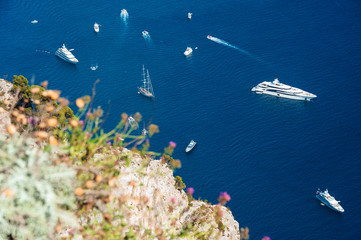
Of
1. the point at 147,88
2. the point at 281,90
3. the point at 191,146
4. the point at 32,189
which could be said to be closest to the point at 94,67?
the point at 147,88

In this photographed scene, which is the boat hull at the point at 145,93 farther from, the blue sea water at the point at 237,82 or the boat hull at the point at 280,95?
the boat hull at the point at 280,95

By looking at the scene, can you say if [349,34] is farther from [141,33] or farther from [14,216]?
[14,216]

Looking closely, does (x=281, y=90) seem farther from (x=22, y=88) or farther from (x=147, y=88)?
(x=22, y=88)

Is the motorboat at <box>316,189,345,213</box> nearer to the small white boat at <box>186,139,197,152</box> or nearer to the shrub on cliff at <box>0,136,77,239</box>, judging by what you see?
the small white boat at <box>186,139,197,152</box>

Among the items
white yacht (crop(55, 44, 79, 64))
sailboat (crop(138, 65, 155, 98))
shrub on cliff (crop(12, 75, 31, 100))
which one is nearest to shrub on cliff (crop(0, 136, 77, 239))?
shrub on cliff (crop(12, 75, 31, 100))

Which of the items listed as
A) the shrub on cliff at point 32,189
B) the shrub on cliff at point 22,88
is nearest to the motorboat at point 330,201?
the shrub on cliff at point 22,88
